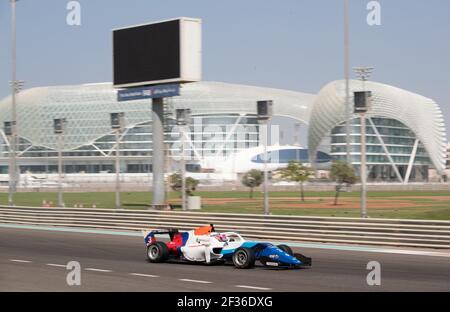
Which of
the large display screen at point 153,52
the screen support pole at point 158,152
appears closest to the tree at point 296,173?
the screen support pole at point 158,152

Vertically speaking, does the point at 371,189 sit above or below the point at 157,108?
below

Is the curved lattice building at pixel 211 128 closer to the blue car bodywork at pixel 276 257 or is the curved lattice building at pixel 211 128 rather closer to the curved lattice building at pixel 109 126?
the curved lattice building at pixel 109 126

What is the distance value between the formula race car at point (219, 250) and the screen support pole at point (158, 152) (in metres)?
15.3

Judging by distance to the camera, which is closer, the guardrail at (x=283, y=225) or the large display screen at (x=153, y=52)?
the guardrail at (x=283, y=225)

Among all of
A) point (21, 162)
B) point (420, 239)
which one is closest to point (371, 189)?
point (420, 239)

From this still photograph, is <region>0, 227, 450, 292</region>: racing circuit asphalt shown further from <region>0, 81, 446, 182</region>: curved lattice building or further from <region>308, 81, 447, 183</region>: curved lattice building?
<region>0, 81, 446, 182</region>: curved lattice building

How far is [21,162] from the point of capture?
6698 inches

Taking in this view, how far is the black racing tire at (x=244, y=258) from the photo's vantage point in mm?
17094

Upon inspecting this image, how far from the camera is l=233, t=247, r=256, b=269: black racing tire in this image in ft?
56.1

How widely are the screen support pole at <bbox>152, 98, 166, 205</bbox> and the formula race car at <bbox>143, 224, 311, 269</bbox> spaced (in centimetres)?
1532

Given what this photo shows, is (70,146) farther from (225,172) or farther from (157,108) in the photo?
(157,108)

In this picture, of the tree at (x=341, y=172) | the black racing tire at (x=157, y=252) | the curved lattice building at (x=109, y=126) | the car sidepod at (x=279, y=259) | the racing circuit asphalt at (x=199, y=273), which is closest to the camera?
the racing circuit asphalt at (x=199, y=273)

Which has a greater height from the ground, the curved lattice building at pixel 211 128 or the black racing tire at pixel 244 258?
the curved lattice building at pixel 211 128
